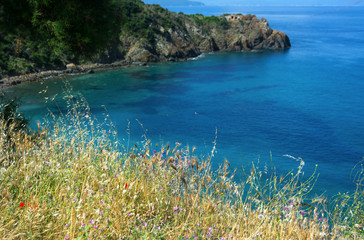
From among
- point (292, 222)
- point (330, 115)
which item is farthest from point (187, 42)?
point (292, 222)

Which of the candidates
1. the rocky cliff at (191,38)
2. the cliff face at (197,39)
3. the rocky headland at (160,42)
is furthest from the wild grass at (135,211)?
the cliff face at (197,39)

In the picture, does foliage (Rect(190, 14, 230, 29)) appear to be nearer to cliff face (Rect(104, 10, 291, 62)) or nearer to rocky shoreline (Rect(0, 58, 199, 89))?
cliff face (Rect(104, 10, 291, 62))

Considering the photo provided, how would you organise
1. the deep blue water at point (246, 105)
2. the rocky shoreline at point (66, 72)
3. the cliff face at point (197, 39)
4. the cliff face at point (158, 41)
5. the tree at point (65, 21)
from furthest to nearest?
the cliff face at point (197, 39), the cliff face at point (158, 41), the rocky shoreline at point (66, 72), the deep blue water at point (246, 105), the tree at point (65, 21)

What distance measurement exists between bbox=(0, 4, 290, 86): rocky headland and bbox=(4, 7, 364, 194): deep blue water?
388 cm

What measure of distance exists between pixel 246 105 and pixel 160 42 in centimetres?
3234

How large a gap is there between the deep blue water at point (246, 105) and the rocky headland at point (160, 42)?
3.88 m

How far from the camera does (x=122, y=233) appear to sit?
297 cm

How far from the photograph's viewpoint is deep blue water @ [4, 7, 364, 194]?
27250mm

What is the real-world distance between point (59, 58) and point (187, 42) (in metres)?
28.3

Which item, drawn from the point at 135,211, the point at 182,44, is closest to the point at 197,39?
the point at 182,44

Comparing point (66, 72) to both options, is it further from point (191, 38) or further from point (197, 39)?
point (197, 39)

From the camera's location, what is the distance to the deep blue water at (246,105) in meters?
27.2

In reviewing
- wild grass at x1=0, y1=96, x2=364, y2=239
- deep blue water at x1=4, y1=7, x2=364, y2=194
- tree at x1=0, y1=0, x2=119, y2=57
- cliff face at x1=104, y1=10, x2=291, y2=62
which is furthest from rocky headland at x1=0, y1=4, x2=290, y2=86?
wild grass at x1=0, y1=96, x2=364, y2=239

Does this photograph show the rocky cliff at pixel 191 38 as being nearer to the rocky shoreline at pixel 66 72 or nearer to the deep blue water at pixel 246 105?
the rocky shoreline at pixel 66 72
